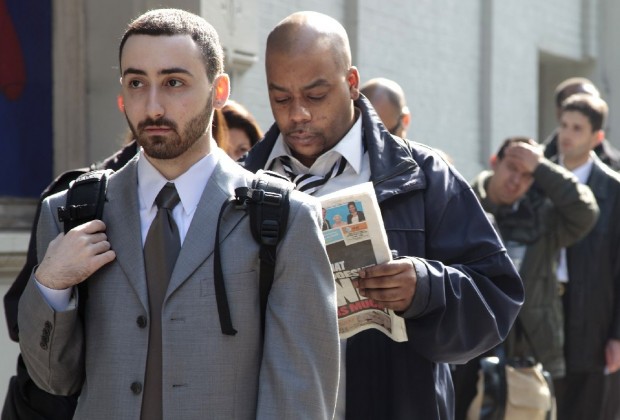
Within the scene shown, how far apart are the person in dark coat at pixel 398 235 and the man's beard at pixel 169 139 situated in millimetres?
779

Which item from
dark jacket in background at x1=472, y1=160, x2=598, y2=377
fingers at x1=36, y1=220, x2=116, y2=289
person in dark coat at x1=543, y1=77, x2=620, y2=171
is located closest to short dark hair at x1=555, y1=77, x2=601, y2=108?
person in dark coat at x1=543, y1=77, x2=620, y2=171

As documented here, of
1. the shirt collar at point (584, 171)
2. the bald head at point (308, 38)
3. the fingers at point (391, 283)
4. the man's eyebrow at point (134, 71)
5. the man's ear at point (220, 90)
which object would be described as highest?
the bald head at point (308, 38)

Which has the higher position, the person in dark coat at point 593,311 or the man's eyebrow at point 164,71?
the man's eyebrow at point 164,71

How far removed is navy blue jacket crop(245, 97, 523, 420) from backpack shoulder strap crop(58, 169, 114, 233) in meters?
1.03

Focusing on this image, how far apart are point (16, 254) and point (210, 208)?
341 centimetres

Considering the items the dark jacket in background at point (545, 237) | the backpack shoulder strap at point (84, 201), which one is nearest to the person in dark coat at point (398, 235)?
the backpack shoulder strap at point (84, 201)

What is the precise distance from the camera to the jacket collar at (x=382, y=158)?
12.0ft

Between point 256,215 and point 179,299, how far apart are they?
27 centimetres

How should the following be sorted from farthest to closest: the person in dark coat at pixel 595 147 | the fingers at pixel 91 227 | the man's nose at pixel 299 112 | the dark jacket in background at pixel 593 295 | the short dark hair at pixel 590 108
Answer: the person in dark coat at pixel 595 147, the short dark hair at pixel 590 108, the dark jacket in background at pixel 593 295, the man's nose at pixel 299 112, the fingers at pixel 91 227

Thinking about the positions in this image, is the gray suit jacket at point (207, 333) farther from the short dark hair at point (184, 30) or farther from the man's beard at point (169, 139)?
the short dark hair at point (184, 30)

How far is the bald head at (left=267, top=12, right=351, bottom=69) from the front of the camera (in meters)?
3.80

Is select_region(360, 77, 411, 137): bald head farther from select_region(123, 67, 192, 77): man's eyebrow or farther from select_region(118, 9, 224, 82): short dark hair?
select_region(123, 67, 192, 77): man's eyebrow

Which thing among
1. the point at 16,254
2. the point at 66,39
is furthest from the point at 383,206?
the point at 66,39

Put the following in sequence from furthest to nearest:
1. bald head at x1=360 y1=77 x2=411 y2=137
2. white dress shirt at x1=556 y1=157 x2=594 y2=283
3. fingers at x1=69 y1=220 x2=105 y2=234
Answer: white dress shirt at x1=556 y1=157 x2=594 y2=283, bald head at x1=360 y1=77 x2=411 y2=137, fingers at x1=69 y1=220 x2=105 y2=234
